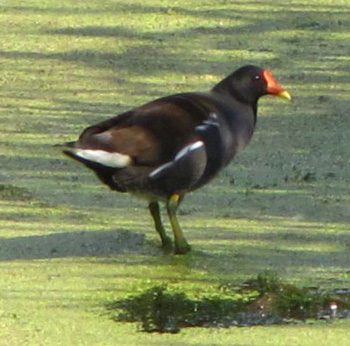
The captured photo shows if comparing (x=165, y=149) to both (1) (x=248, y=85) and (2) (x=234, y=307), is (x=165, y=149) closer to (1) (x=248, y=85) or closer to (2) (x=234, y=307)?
(1) (x=248, y=85)

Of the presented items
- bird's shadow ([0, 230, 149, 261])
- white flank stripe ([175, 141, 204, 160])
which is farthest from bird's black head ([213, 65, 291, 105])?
bird's shadow ([0, 230, 149, 261])

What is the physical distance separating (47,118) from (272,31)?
1.71 meters

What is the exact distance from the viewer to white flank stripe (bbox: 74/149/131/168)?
5.27m

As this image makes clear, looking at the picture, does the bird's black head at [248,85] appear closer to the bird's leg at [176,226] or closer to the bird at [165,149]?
the bird at [165,149]

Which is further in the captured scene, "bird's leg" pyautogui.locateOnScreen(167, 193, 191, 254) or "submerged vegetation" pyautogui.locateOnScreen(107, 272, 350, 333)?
"bird's leg" pyautogui.locateOnScreen(167, 193, 191, 254)

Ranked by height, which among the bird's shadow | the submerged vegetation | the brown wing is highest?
the brown wing

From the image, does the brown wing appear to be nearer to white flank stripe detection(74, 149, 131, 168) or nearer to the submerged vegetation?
white flank stripe detection(74, 149, 131, 168)

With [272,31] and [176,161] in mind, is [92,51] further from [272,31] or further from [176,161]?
[176,161]

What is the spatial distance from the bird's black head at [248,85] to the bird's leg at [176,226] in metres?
0.55

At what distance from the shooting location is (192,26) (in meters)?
8.30

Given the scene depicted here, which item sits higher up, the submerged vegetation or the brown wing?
the brown wing

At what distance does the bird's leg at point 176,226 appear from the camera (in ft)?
17.8

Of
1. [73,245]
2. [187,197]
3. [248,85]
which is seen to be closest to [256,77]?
[248,85]

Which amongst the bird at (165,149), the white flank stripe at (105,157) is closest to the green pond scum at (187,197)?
the bird at (165,149)
